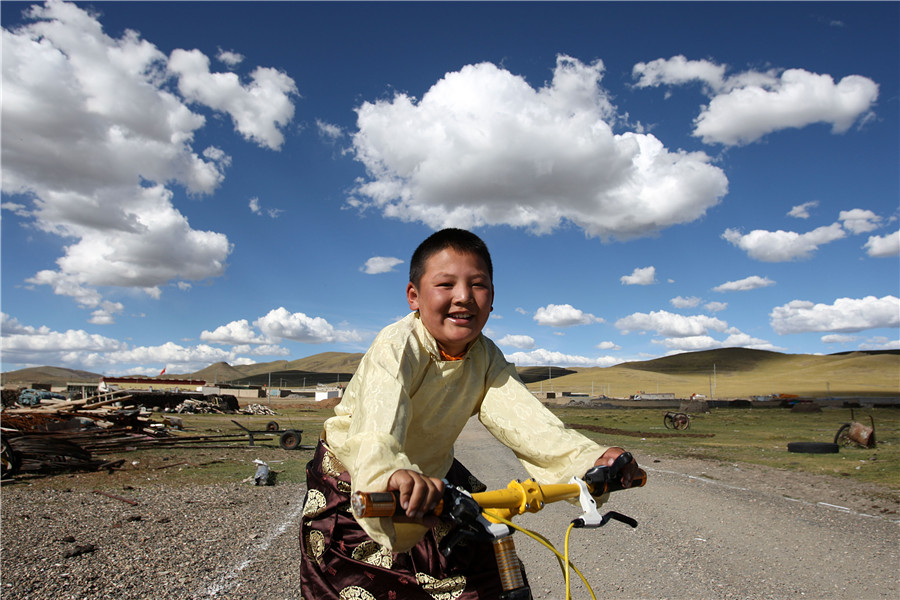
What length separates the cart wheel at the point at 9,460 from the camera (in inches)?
481

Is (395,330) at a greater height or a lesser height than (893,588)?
greater

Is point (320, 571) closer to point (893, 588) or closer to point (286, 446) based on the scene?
point (893, 588)

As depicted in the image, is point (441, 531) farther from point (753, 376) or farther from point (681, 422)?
point (753, 376)

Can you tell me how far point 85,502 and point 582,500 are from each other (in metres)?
10.4

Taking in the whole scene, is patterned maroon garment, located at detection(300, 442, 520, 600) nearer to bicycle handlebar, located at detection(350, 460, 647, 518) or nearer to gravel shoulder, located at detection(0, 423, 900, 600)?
bicycle handlebar, located at detection(350, 460, 647, 518)

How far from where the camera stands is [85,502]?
9.66 metres

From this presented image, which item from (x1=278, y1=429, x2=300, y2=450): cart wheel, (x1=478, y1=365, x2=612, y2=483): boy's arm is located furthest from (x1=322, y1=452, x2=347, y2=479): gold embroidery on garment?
(x1=278, y1=429, x2=300, y2=450): cart wheel

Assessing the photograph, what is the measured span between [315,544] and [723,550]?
18.4ft

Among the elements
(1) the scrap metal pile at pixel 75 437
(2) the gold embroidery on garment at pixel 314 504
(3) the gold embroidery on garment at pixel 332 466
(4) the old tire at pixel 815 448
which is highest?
(3) the gold embroidery on garment at pixel 332 466

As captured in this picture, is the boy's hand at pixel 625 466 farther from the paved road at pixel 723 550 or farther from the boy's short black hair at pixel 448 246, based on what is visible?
the paved road at pixel 723 550

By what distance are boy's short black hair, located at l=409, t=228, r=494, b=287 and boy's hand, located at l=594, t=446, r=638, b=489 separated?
932 mm

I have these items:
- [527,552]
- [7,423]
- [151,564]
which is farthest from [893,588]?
[7,423]

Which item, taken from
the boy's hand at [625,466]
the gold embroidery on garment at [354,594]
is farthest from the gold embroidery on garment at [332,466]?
the boy's hand at [625,466]

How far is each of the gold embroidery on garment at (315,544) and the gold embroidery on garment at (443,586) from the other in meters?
0.51
